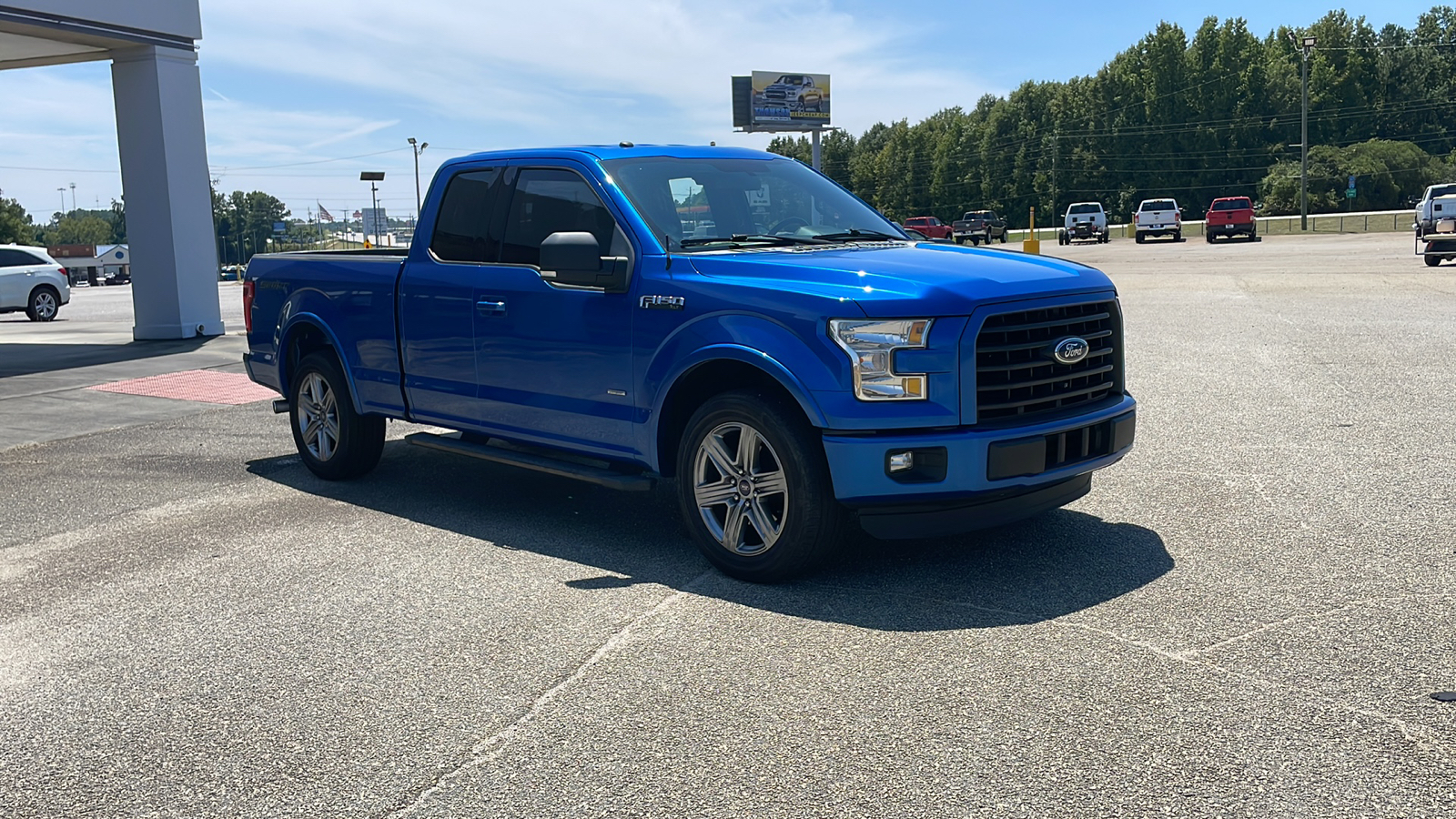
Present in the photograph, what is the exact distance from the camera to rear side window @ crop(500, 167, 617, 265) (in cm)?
638

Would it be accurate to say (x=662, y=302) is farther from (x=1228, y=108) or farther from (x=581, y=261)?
(x=1228, y=108)

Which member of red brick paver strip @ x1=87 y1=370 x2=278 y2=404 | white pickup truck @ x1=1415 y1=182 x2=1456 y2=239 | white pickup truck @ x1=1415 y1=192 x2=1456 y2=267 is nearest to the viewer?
red brick paver strip @ x1=87 y1=370 x2=278 y2=404

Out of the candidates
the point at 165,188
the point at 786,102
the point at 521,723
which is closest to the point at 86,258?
the point at 786,102

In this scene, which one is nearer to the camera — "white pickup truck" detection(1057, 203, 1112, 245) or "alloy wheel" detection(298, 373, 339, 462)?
"alloy wheel" detection(298, 373, 339, 462)

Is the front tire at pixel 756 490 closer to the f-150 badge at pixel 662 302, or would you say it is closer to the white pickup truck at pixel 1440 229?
the f-150 badge at pixel 662 302

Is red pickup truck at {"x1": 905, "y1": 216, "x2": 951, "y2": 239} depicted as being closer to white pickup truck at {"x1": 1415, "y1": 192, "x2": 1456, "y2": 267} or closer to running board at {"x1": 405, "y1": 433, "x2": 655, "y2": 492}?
white pickup truck at {"x1": 1415, "y1": 192, "x2": 1456, "y2": 267}

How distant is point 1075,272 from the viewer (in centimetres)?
577

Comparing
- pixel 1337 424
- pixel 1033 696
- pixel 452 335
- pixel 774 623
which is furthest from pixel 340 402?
pixel 1337 424

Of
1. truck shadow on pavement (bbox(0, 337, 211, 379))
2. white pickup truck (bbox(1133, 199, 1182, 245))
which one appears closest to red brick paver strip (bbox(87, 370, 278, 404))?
truck shadow on pavement (bbox(0, 337, 211, 379))

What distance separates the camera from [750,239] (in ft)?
20.4

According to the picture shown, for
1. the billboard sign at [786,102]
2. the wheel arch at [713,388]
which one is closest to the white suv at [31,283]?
the wheel arch at [713,388]

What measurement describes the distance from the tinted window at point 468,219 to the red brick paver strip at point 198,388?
5.91 meters

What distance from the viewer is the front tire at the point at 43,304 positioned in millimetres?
27984

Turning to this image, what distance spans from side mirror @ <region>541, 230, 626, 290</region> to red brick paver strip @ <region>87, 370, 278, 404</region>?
740cm
